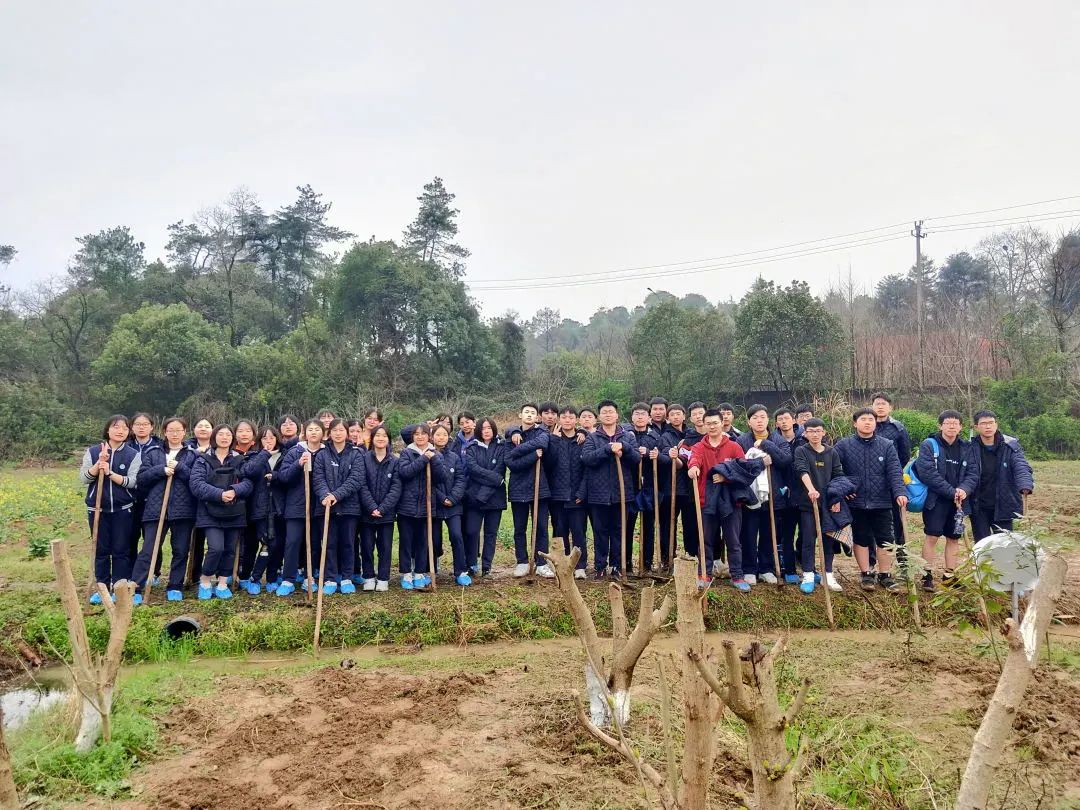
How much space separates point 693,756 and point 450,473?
5.48m

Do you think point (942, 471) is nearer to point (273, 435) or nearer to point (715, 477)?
point (715, 477)

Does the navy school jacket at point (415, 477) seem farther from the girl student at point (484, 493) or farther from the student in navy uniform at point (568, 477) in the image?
the student in navy uniform at point (568, 477)

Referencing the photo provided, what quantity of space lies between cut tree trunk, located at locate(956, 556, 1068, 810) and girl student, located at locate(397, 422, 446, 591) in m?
5.93

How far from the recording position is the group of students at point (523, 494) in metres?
7.18

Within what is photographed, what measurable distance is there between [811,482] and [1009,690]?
5.52 metres

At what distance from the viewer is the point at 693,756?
2.39 m

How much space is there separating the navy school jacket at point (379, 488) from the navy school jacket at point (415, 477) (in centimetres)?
7

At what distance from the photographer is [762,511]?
7.59 meters

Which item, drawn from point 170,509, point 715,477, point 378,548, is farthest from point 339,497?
point 715,477

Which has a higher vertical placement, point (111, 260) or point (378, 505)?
point (111, 260)

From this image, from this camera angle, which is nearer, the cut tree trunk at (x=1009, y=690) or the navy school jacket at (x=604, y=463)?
the cut tree trunk at (x=1009, y=690)

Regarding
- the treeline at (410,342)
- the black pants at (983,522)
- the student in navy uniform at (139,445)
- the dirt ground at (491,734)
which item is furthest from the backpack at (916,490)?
the treeline at (410,342)

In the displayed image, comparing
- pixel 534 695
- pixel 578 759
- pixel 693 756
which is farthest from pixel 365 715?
pixel 693 756

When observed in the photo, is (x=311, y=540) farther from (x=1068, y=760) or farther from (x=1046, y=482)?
(x=1046, y=482)
